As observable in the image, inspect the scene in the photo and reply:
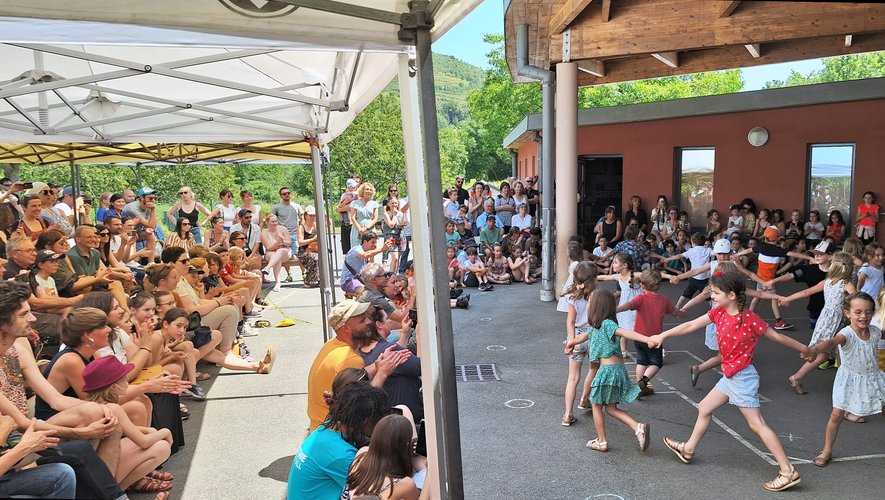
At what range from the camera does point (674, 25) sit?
10914 millimetres

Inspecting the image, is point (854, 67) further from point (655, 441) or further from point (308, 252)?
point (655, 441)

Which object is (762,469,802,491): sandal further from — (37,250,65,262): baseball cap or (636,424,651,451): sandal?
(37,250,65,262): baseball cap

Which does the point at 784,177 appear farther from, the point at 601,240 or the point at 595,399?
the point at 595,399

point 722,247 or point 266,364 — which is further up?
point 722,247

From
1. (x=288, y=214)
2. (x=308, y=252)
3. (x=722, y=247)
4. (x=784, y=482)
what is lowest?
(x=784, y=482)

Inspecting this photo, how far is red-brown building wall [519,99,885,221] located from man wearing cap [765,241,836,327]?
355 cm

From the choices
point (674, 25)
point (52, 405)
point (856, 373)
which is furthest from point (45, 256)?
point (674, 25)

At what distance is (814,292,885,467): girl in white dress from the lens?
536 centimetres

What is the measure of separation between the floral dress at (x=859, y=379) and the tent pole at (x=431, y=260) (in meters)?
3.62

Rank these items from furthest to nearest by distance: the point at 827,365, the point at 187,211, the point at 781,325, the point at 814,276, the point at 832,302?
the point at 187,211
the point at 781,325
the point at 814,276
the point at 827,365
the point at 832,302

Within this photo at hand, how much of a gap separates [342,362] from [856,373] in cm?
385

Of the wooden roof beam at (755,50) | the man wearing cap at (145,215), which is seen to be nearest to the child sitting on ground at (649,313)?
the man wearing cap at (145,215)

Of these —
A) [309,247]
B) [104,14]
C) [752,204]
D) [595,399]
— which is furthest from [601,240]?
[104,14]

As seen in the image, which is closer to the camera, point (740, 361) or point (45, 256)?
point (740, 361)
